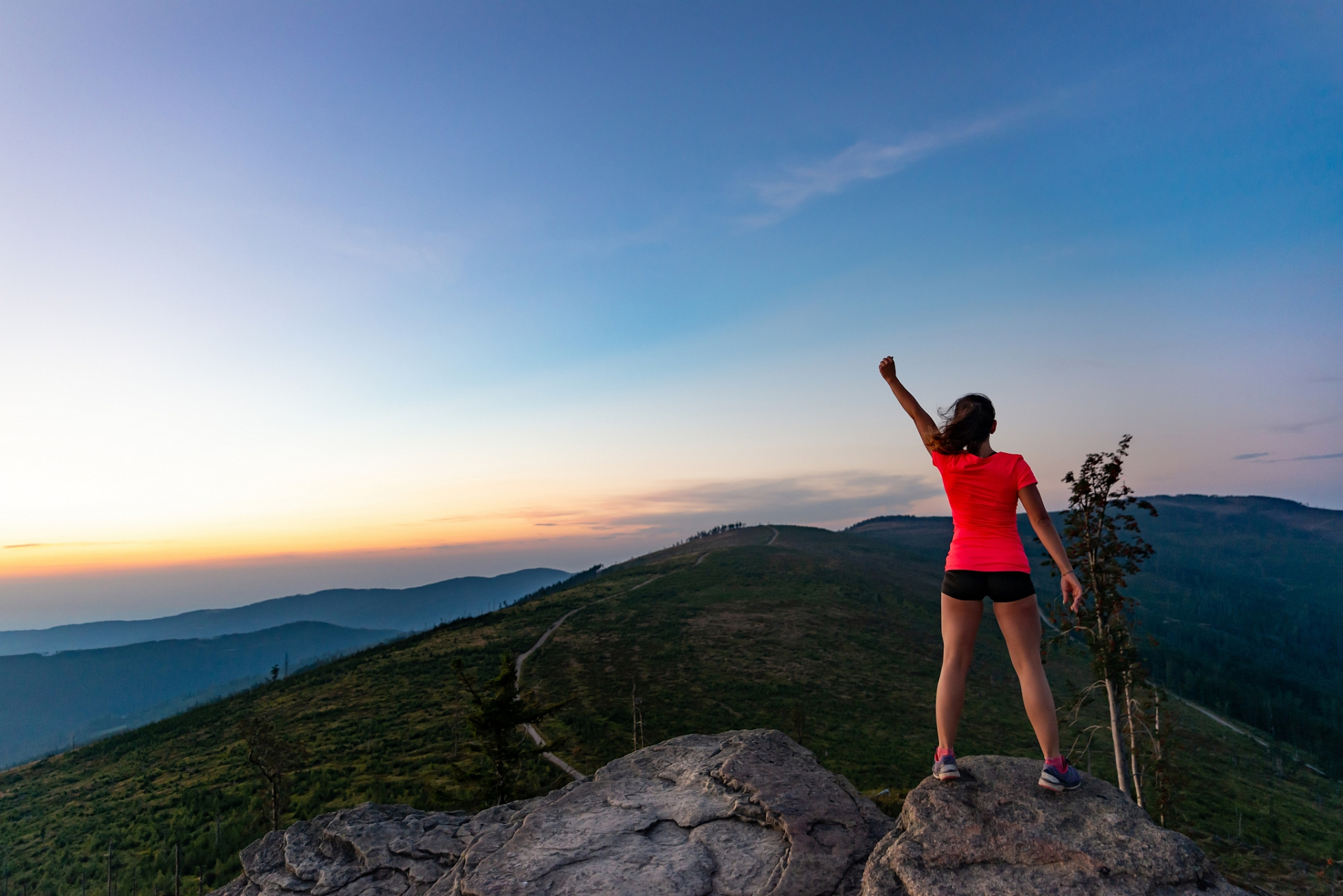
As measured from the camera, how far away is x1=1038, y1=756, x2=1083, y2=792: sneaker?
6188mm

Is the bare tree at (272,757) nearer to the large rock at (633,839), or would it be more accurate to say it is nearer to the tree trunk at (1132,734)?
the large rock at (633,839)

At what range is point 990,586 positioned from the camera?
5.96 meters

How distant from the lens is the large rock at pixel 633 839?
6.98 meters

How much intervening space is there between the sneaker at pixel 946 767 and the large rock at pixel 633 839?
1.40m

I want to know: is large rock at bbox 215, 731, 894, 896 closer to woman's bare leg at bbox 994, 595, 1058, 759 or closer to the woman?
the woman

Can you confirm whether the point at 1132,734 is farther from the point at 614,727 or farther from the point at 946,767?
the point at 614,727

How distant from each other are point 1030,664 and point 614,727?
52.4 metres

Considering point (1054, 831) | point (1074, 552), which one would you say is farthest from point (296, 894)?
point (1074, 552)

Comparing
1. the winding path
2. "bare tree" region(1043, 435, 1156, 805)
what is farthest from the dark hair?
"bare tree" region(1043, 435, 1156, 805)

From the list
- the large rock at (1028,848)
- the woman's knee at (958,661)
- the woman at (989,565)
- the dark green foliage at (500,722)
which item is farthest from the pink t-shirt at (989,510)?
the dark green foliage at (500,722)

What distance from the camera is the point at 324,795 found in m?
38.0

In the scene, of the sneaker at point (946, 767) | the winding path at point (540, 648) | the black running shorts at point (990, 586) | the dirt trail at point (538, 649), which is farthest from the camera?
the winding path at point (540, 648)

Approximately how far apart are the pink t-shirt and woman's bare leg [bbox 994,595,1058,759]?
429 millimetres

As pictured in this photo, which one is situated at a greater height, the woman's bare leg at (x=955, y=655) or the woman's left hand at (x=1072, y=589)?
the woman's left hand at (x=1072, y=589)
